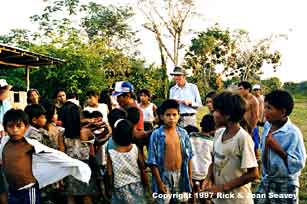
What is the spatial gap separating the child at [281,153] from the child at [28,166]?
58.7 inches

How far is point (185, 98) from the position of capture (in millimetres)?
7457

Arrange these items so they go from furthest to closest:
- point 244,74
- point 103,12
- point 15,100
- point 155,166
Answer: point 244,74, point 103,12, point 15,100, point 155,166

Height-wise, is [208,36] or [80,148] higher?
[208,36]

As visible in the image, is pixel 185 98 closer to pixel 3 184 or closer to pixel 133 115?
pixel 133 115

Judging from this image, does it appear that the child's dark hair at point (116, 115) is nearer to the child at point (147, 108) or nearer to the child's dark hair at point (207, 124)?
the child's dark hair at point (207, 124)

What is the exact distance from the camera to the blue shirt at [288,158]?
365cm

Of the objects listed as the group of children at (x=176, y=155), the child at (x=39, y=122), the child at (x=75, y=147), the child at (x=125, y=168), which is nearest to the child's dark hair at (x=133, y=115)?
the group of children at (x=176, y=155)

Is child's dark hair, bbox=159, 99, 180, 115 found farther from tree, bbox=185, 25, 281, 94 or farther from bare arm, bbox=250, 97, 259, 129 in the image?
tree, bbox=185, 25, 281, 94

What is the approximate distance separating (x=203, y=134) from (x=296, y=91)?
41.4 m

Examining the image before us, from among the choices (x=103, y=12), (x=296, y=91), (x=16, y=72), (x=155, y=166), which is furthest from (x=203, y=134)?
(x=296, y=91)

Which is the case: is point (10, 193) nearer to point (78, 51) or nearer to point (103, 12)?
point (78, 51)

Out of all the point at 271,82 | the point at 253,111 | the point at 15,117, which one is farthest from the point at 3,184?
the point at 271,82

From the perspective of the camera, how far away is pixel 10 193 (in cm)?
395

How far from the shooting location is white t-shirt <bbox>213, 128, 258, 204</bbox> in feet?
10.7
